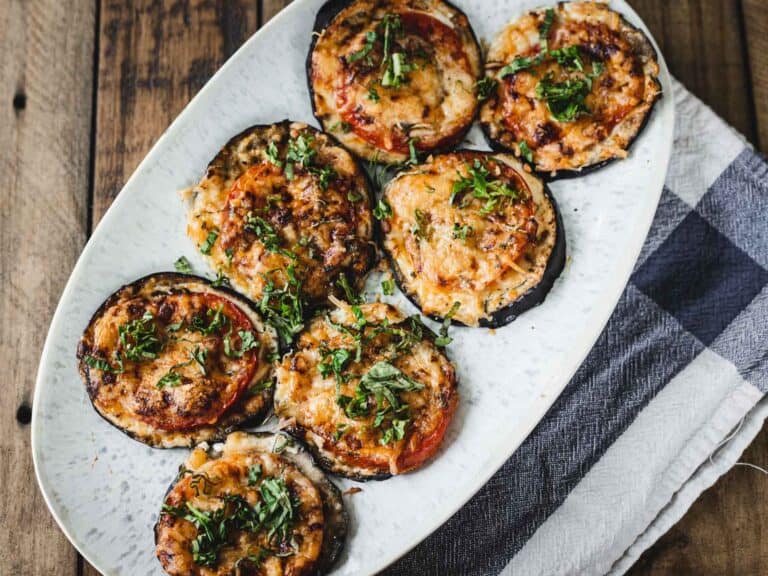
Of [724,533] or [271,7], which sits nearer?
[724,533]

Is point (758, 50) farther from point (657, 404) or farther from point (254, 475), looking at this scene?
point (254, 475)

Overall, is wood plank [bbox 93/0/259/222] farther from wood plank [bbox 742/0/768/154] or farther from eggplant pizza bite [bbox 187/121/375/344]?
wood plank [bbox 742/0/768/154]

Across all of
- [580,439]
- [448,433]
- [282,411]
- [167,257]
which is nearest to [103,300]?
[167,257]

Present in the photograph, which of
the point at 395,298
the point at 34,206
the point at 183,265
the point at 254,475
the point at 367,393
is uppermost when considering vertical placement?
the point at 34,206

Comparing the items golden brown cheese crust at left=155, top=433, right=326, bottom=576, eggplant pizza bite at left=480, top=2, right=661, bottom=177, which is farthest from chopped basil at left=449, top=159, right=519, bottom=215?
golden brown cheese crust at left=155, top=433, right=326, bottom=576

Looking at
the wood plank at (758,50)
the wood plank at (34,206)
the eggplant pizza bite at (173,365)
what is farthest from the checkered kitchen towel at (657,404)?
the wood plank at (34,206)

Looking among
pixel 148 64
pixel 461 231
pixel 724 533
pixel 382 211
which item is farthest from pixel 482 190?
pixel 724 533

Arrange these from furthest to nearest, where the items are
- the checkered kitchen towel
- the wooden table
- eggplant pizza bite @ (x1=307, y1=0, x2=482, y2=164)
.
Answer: the wooden table, the checkered kitchen towel, eggplant pizza bite @ (x1=307, y1=0, x2=482, y2=164)
